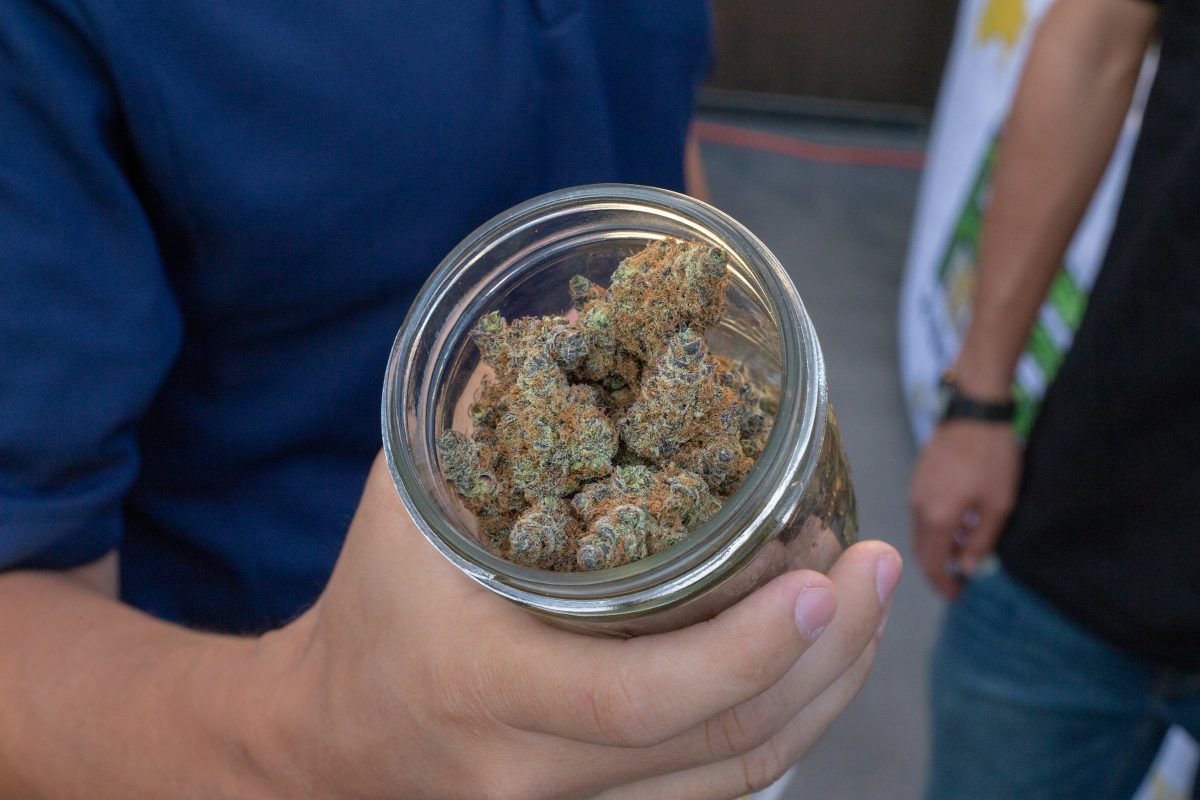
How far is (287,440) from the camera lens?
0.57m

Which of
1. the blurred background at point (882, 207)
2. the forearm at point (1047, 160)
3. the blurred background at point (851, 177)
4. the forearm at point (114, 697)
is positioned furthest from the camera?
the blurred background at point (851, 177)

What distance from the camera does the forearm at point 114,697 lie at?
45 centimetres

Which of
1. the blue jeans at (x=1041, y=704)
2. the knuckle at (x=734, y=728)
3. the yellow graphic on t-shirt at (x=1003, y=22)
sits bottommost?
the blue jeans at (x=1041, y=704)

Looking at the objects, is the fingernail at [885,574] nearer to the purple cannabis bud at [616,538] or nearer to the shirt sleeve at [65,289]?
the purple cannabis bud at [616,538]

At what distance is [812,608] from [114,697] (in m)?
0.37

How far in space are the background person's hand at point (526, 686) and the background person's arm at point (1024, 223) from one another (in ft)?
2.03

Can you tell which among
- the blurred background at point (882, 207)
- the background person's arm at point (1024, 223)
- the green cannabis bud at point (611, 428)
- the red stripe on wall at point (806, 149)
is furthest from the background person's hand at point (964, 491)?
the red stripe on wall at point (806, 149)

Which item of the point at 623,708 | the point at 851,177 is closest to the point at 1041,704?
the point at 623,708

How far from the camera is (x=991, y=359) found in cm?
103

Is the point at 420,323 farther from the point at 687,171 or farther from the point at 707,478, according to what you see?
the point at 687,171

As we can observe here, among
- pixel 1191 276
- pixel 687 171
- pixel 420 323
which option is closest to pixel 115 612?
pixel 420 323

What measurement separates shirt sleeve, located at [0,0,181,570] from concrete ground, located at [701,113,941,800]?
1.28m

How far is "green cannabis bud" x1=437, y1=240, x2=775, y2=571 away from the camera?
36 centimetres

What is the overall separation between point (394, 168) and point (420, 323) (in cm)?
15
